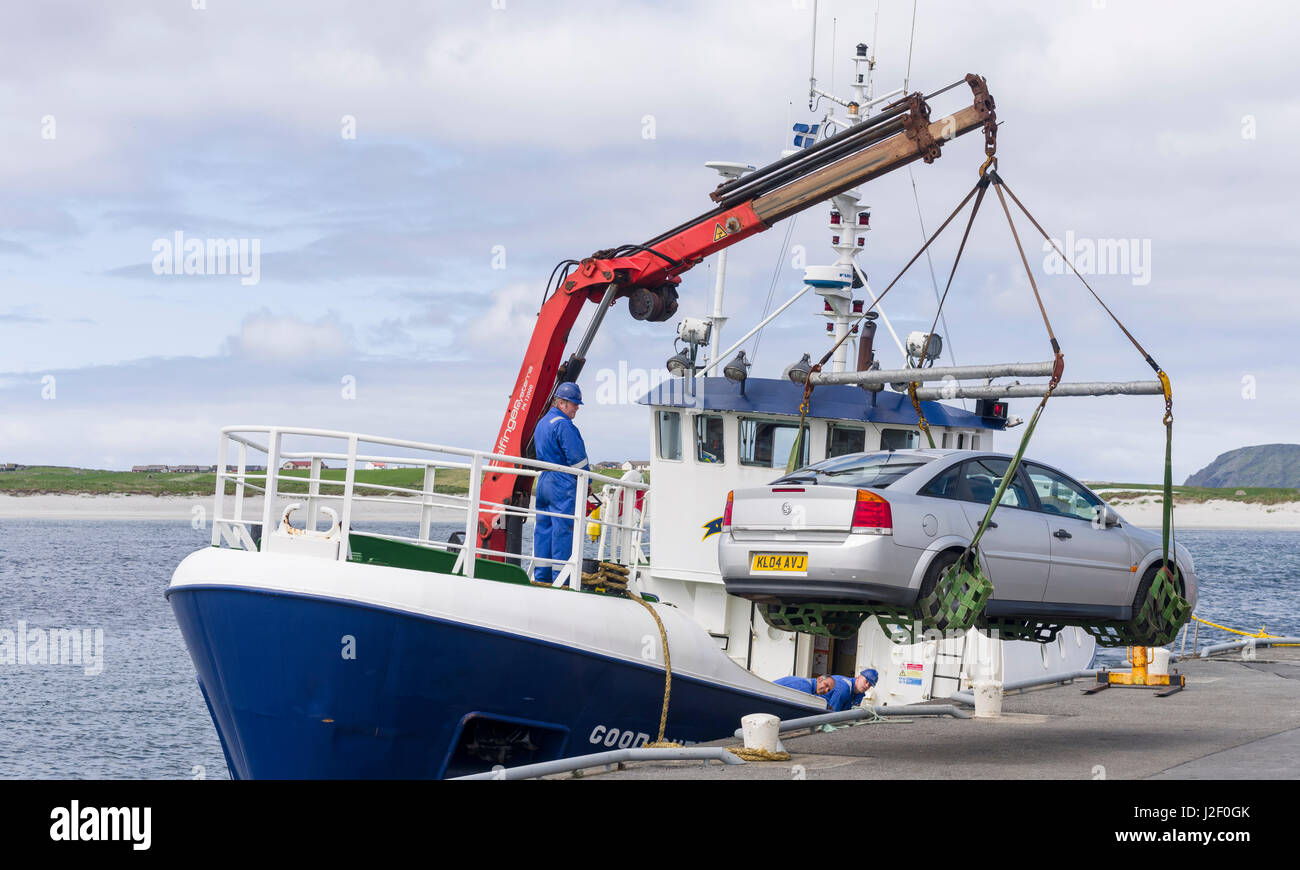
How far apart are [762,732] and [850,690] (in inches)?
175

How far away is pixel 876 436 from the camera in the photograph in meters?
14.3

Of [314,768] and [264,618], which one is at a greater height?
[264,618]

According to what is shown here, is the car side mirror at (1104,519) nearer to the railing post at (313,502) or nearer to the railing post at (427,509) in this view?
the railing post at (427,509)

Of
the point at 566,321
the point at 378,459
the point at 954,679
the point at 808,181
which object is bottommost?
the point at 954,679

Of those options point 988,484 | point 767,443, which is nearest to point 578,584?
point 988,484

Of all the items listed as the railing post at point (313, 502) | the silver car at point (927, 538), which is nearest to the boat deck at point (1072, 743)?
the silver car at point (927, 538)

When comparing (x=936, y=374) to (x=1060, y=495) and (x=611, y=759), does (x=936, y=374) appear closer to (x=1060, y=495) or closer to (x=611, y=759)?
(x=1060, y=495)

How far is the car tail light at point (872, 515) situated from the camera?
8273mm

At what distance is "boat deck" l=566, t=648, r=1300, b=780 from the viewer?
8727mm

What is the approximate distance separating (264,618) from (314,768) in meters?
1.15

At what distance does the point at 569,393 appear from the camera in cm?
1134

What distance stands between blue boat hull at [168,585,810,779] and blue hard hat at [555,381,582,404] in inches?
95.9
